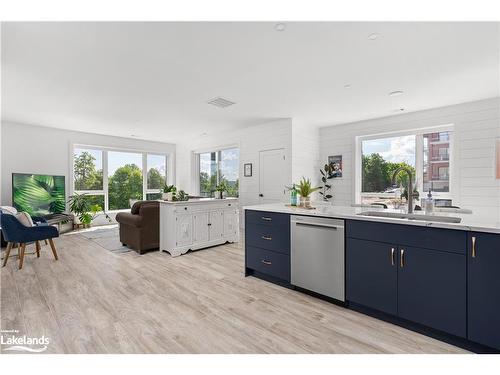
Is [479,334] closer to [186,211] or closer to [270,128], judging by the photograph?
[186,211]

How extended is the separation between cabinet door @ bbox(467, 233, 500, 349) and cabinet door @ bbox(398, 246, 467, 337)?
0.15ft

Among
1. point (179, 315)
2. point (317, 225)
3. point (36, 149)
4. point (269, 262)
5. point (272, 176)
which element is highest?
point (36, 149)

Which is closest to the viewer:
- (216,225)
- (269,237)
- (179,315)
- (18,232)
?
(179,315)

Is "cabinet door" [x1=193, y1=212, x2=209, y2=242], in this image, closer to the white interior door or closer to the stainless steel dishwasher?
the white interior door

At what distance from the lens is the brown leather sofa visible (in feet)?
13.3

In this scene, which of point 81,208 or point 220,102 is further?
point 81,208

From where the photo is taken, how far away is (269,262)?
288 cm

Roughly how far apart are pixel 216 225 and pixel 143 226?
4.11 feet

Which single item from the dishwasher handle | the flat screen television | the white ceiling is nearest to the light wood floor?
the dishwasher handle

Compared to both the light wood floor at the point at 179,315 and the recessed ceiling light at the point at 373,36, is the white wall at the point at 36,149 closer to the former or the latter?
the light wood floor at the point at 179,315

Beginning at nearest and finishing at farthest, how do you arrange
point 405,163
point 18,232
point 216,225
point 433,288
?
point 433,288 → point 18,232 → point 216,225 → point 405,163

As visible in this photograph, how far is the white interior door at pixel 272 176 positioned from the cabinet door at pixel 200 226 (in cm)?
185

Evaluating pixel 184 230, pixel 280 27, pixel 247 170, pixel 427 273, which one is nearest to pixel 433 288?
pixel 427 273

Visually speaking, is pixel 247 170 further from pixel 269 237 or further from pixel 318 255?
pixel 318 255
